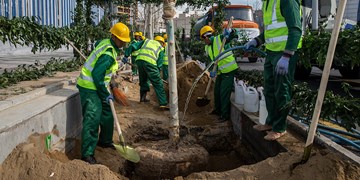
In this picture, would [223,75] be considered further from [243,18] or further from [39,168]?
[243,18]

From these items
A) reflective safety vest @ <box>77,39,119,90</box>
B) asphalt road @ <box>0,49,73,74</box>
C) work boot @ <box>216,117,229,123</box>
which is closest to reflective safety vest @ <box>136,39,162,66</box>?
work boot @ <box>216,117,229,123</box>

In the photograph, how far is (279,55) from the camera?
3691mm

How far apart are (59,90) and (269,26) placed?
→ 3209 mm

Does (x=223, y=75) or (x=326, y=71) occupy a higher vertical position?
(x=326, y=71)

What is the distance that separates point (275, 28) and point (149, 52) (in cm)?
374

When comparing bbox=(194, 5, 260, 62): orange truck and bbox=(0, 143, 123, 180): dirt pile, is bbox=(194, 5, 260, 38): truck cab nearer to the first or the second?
bbox=(194, 5, 260, 62): orange truck

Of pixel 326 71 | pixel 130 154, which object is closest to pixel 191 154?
pixel 130 154

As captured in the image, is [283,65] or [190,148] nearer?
[283,65]

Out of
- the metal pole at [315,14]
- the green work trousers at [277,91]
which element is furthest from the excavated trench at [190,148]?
the metal pole at [315,14]

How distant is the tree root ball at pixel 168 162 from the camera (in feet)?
13.2

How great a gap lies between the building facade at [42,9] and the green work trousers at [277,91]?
9.98 m

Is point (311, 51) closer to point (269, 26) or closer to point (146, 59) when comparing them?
point (269, 26)

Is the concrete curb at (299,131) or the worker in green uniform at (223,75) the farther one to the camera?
the worker in green uniform at (223,75)

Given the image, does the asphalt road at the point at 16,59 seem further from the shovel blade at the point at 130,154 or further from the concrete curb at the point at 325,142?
the concrete curb at the point at 325,142
